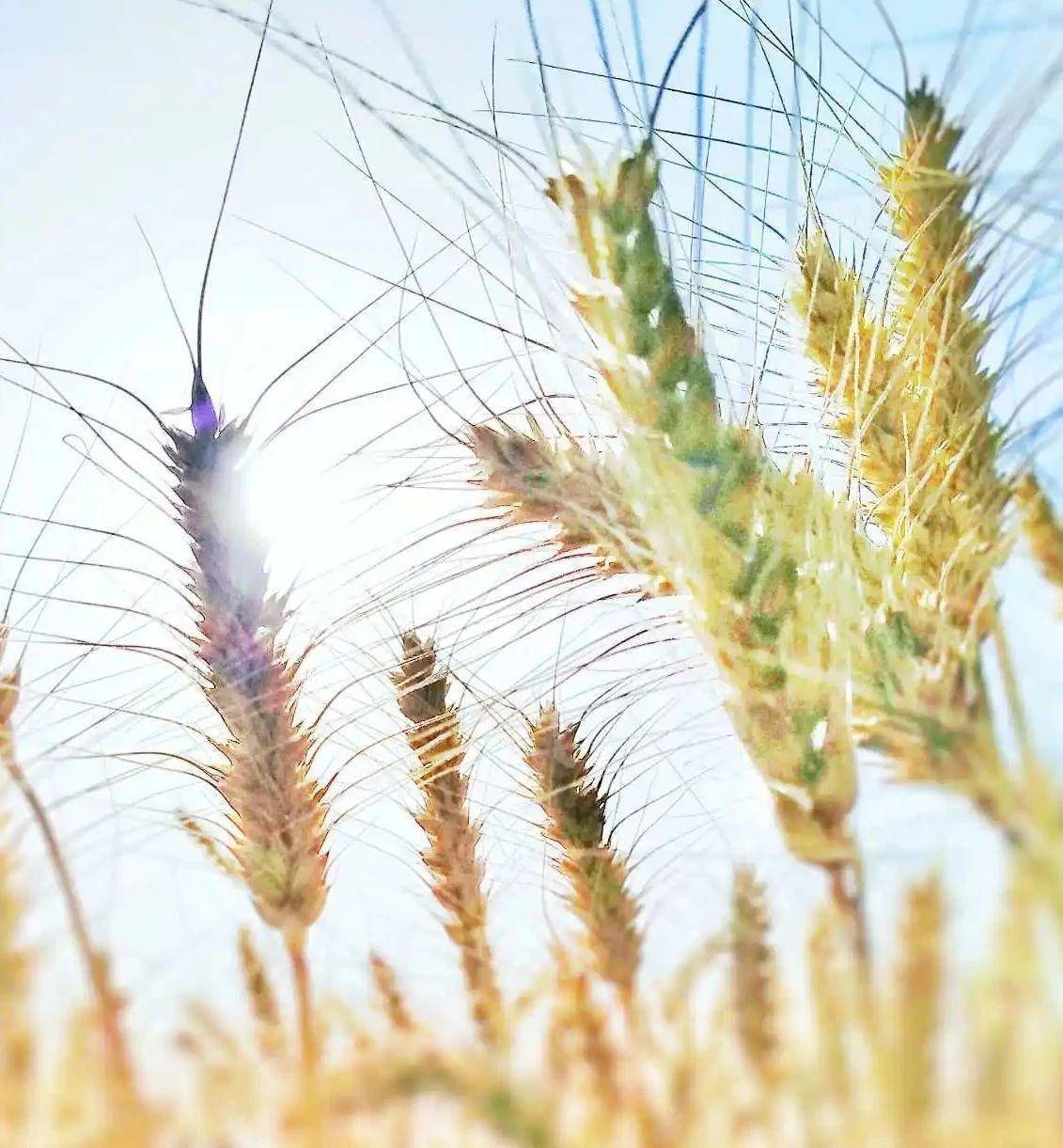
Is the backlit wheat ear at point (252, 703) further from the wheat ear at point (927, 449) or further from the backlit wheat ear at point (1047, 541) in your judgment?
the backlit wheat ear at point (1047, 541)

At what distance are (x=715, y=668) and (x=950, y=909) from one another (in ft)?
2.32

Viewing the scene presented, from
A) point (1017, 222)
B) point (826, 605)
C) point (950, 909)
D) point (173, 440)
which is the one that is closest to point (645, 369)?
point (826, 605)

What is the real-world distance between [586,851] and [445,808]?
0.44m

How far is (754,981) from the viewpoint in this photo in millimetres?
947

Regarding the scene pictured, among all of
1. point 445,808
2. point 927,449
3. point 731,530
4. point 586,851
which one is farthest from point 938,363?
point 445,808

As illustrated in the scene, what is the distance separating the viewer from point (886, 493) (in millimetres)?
1452

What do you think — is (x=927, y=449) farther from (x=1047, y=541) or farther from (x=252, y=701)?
(x=252, y=701)

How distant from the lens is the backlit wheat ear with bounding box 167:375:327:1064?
1.49 metres

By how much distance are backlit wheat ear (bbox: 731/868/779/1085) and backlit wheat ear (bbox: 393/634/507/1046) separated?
636 millimetres

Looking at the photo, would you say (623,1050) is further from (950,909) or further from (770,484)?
(770,484)

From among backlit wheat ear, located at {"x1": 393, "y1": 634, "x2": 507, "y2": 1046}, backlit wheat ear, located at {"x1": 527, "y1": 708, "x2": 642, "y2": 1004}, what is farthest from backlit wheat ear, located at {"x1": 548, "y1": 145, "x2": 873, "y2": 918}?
backlit wheat ear, located at {"x1": 393, "y1": 634, "x2": 507, "y2": 1046}

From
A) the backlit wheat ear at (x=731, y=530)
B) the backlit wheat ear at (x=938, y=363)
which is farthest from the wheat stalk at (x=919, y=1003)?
the backlit wheat ear at (x=938, y=363)

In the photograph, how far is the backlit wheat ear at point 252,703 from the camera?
149 cm

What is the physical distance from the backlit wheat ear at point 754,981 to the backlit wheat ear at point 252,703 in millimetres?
655
